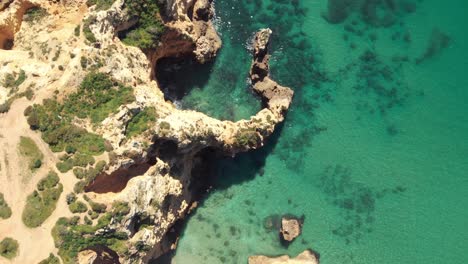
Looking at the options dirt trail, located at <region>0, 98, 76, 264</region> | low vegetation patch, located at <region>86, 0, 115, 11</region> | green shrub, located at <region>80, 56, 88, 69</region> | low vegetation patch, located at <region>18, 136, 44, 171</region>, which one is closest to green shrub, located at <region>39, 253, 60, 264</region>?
Answer: dirt trail, located at <region>0, 98, 76, 264</region>

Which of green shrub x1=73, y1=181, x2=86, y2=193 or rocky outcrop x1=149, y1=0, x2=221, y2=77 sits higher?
rocky outcrop x1=149, y1=0, x2=221, y2=77

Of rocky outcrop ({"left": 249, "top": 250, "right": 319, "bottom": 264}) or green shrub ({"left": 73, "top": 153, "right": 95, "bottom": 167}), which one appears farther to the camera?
rocky outcrop ({"left": 249, "top": 250, "right": 319, "bottom": 264})

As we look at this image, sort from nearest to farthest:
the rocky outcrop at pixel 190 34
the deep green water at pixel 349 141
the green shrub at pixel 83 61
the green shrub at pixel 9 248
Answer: the green shrub at pixel 9 248, the green shrub at pixel 83 61, the rocky outcrop at pixel 190 34, the deep green water at pixel 349 141

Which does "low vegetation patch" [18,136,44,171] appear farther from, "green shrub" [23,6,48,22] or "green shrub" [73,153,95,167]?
"green shrub" [23,6,48,22]

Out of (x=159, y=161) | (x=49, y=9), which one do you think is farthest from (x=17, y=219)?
(x=49, y=9)

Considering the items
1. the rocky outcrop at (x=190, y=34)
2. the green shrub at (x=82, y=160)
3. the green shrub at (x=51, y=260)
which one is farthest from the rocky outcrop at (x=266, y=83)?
the green shrub at (x=51, y=260)

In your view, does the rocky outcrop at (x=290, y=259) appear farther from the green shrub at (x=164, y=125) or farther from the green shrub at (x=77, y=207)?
the green shrub at (x=77, y=207)

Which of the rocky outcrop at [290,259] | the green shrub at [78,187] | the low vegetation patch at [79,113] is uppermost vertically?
the low vegetation patch at [79,113]
